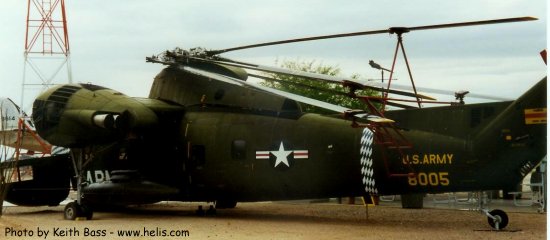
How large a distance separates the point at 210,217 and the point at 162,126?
263 cm

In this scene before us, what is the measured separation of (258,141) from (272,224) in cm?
191

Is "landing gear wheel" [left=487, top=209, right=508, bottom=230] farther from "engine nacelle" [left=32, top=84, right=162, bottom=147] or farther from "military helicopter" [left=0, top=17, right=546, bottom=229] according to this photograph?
"engine nacelle" [left=32, top=84, right=162, bottom=147]

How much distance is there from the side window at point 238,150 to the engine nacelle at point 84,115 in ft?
7.11

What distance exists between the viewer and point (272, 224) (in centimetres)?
1595

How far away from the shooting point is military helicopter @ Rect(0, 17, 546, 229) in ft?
43.2

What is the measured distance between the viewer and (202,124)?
1703 centimetres

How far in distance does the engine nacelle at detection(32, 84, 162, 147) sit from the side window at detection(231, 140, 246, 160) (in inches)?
85.3

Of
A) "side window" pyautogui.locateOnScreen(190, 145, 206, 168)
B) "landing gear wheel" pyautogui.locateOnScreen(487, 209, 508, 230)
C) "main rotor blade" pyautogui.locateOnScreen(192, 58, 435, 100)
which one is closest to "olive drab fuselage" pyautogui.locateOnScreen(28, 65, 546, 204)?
"side window" pyautogui.locateOnScreen(190, 145, 206, 168)

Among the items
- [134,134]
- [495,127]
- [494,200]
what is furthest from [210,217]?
[494,200]

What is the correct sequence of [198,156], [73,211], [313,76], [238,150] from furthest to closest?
[198,156] → [73,211] → [238,150] → [313,76]

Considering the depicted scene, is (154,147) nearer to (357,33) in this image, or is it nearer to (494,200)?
(357,33)

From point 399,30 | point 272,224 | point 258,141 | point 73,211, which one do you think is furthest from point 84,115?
point 399,30

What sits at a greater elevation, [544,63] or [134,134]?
[544,63]

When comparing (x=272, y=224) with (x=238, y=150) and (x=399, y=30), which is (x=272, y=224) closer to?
(x=238, y=150)
